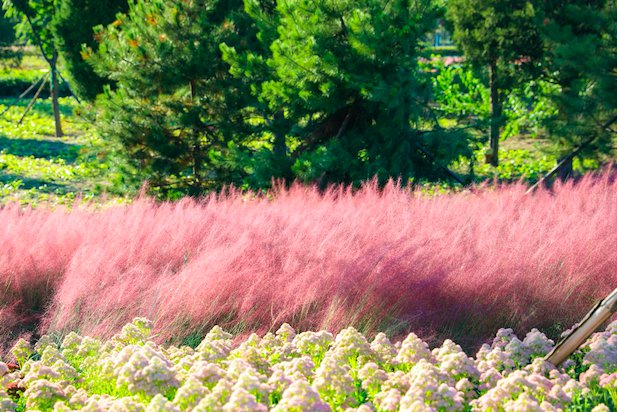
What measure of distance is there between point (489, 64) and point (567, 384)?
964 centimetres

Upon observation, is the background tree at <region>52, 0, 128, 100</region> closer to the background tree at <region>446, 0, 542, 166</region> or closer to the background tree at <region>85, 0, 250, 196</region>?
the background tree at <region>85, 0, 250, 196</region>

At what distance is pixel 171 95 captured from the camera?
8.85 meters

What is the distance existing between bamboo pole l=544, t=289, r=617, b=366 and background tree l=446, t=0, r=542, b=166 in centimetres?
740

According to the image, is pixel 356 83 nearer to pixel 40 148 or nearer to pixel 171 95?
pixel 171 95

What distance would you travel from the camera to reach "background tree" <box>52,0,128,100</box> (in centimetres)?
1216

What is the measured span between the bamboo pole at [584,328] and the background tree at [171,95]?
5.47 m

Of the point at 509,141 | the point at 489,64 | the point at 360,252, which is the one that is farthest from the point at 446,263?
the point at 509,141

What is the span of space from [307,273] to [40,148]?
10626 mm

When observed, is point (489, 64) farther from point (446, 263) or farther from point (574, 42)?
point (446, 263)

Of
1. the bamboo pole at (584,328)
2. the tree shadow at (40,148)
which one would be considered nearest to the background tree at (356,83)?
the bamboo pole at (584,328)

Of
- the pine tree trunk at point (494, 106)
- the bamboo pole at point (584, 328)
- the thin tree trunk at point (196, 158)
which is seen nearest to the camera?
the bamboo pole at point (584, 328)

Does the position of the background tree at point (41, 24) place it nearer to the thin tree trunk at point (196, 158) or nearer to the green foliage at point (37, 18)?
the green foliage at point (37, 18)

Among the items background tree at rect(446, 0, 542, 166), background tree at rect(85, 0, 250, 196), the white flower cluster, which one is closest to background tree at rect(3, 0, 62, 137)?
background tree at rect(85, 0, 250, 196)

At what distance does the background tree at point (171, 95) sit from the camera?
8.54 m
